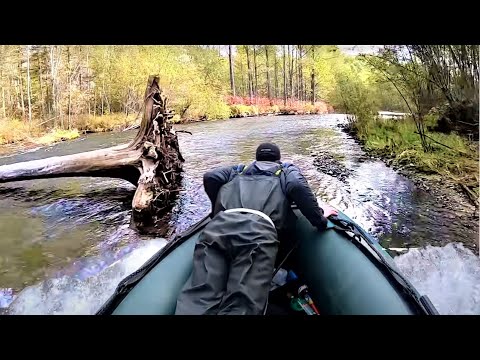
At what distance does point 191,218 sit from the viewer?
210 centimetres

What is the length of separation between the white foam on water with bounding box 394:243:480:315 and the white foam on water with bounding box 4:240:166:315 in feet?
4.49

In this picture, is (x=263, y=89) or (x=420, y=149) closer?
(x=420, y=149)

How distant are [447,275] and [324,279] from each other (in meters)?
0.87

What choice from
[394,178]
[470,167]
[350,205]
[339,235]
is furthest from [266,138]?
[470,167]

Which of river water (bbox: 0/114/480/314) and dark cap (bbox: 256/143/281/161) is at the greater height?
dark cap (bbox: 256/143/281/161)

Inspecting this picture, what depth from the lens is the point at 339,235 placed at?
1.44m

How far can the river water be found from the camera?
5.91 ft

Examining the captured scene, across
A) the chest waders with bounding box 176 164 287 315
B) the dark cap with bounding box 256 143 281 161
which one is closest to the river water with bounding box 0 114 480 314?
the dark cap with bounding box 256 143 281 161

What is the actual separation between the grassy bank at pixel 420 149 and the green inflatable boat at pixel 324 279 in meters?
0.80

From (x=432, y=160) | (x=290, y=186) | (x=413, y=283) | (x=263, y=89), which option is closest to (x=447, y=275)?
(x=413, y=283)

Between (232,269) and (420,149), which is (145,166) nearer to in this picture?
(232,269)

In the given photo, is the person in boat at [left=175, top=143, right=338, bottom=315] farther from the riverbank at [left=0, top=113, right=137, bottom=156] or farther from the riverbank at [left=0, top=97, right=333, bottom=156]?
the riverbank at [left=0, top=113, right=137, bottom=156]

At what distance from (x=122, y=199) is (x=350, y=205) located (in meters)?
1.23

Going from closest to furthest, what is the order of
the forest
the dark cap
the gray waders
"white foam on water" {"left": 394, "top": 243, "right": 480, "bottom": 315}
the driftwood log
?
the gray waders → the dark cap → "white foam on water" {"left": 394, "top": 243, "right": 480, "bottom": 315} → the forest → the driftwood log
